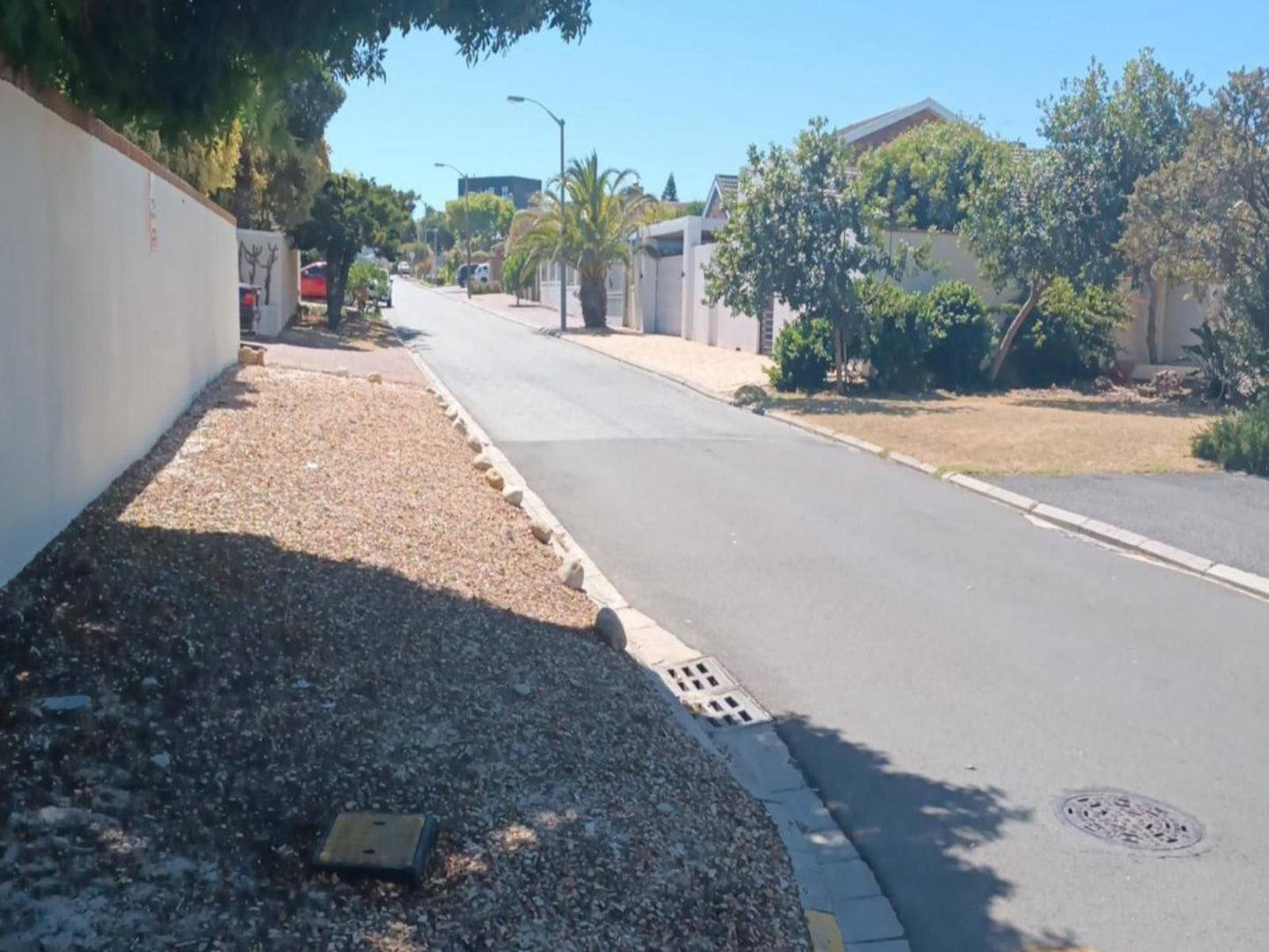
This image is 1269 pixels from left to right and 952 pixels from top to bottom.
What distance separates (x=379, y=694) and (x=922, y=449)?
40.8ft

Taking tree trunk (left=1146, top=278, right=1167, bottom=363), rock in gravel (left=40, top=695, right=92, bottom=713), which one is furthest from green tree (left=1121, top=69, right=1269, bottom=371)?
rock in gravel (left=40, top=695, right=92, bottom=713)

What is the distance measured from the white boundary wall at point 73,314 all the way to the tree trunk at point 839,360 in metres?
14.5

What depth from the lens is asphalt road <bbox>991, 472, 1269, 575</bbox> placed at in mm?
11109

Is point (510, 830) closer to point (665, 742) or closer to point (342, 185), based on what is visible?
point (665, 742)

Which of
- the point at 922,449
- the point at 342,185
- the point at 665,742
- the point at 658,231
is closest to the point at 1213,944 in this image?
the point at 665,742

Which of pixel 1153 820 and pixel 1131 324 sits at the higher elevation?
pixel 1131 324

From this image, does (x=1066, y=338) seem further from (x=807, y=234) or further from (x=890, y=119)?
(x=890, y=119)

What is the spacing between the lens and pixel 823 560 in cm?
1039

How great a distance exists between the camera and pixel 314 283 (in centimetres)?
4916

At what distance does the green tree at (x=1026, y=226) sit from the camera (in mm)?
23359

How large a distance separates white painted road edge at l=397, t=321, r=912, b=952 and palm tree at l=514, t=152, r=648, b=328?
36.4 metres

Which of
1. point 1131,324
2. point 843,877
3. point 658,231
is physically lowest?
point 843,877

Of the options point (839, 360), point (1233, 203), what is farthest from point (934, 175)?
point (1233, 203)

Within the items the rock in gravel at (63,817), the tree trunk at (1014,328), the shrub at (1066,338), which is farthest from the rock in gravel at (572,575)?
the shrub at (1066,338)
